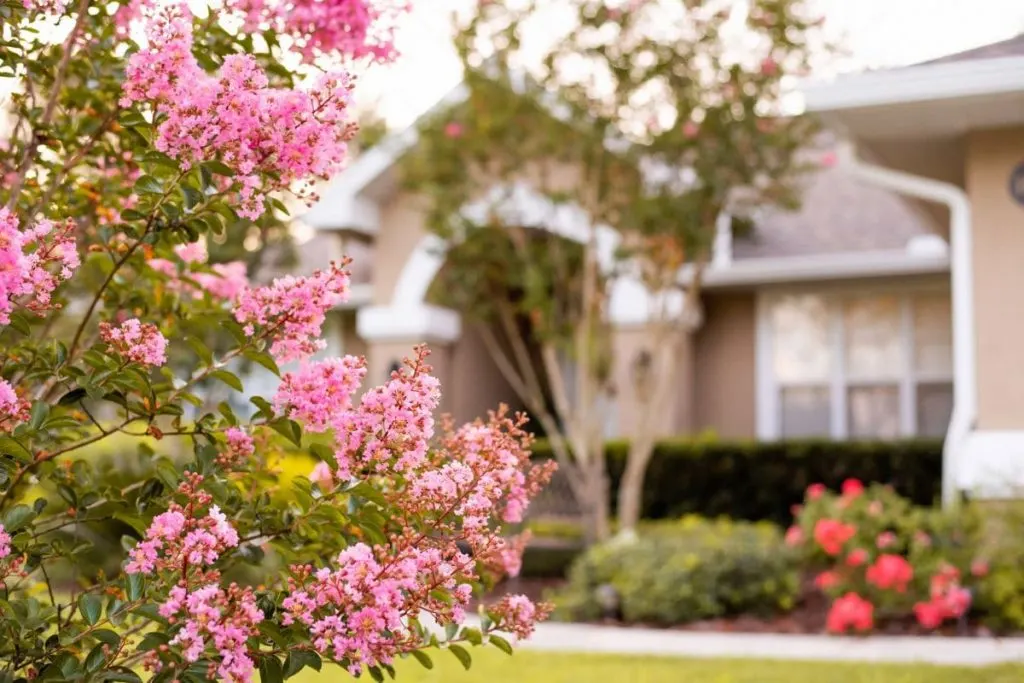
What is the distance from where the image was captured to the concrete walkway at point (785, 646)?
672 centimetres

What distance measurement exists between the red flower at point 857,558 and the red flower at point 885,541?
0.45 feet

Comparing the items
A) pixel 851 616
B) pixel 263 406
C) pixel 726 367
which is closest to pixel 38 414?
pixel 263 406

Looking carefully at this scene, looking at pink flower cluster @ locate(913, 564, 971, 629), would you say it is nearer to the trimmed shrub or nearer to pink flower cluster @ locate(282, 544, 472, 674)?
the trimmed shrub

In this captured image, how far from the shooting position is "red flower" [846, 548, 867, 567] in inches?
324

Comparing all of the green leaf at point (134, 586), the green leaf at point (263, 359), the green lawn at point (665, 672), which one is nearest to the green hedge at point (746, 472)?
the green lawn at point (665, 672)

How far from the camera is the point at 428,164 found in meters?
11.5

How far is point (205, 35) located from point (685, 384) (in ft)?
40.2

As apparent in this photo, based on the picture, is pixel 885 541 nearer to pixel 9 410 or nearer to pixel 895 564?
pixel 895 564

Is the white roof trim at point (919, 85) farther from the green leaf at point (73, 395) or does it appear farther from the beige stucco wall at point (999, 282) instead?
the green leaf at point (73, 395)

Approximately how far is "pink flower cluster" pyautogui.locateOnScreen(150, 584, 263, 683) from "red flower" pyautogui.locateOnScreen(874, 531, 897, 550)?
6.78 meters

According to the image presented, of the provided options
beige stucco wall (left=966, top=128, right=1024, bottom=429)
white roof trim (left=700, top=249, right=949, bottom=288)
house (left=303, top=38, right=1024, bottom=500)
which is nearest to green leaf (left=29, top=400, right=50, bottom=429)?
beige stucco wall (left=966, top=128, right=1024, bottom=429)

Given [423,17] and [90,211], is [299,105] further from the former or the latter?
[423,17]

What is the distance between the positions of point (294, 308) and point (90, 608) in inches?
29.4

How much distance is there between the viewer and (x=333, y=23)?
296 centimetres
